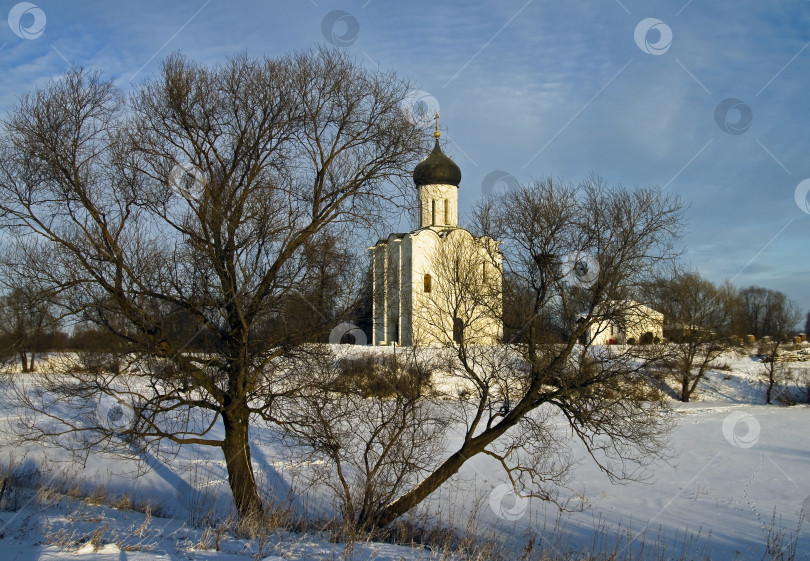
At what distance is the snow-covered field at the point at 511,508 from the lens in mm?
5895

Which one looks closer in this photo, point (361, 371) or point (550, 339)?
point (550, 339)

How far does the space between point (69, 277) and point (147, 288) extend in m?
0.97

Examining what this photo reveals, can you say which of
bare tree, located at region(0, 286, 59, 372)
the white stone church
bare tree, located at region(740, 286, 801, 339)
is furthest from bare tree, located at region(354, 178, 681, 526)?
bare tree, located at region(740, 286, 801, 339)

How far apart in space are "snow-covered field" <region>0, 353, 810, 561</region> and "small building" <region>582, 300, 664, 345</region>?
122 inches

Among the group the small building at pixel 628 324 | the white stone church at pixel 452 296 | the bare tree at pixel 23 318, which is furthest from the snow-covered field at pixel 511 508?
the small building at pixel 628 324

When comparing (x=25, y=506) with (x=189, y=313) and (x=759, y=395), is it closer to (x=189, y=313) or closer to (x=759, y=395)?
(x=189, y=313)

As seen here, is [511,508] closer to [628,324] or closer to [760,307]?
[628,324]

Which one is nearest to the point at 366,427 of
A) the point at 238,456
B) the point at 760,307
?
the point at 238,456

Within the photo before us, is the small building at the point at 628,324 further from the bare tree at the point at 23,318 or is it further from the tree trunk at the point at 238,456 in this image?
the bare tree at the point at 23,318

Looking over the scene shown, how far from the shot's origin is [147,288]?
8.78m

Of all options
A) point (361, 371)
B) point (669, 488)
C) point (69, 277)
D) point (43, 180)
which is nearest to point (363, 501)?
point (361, 371)

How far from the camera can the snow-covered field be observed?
589 cm

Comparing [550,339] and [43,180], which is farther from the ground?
[43,180]

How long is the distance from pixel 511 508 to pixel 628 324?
534 cm
